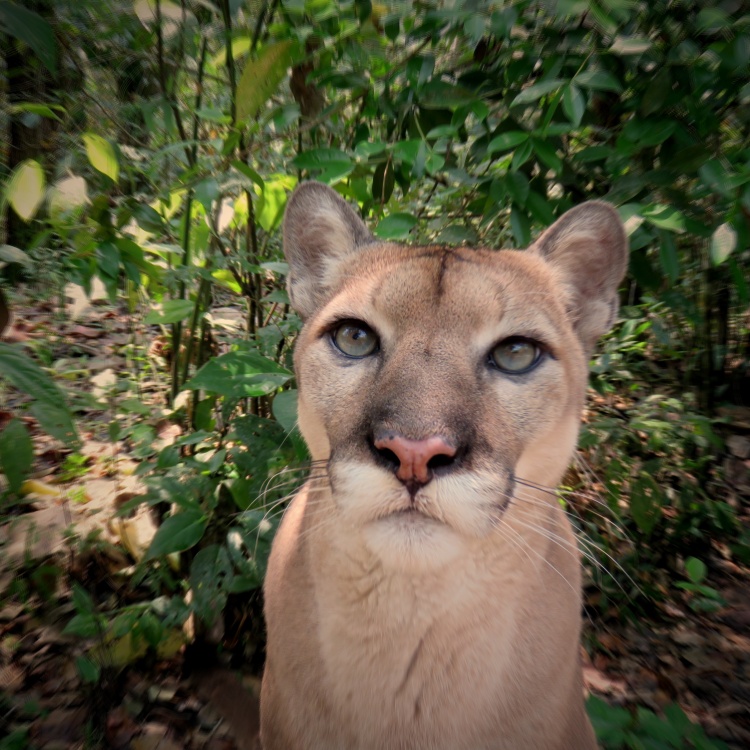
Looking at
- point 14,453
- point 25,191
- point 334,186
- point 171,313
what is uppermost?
point 334,186

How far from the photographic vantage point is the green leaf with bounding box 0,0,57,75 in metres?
1.60

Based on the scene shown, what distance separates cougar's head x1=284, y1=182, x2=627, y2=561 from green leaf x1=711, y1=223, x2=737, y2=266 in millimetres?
295

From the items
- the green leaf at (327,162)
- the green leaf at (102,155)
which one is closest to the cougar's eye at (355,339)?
the green leaf at (327,162)

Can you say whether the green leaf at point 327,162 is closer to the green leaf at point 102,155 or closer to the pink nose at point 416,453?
the green leaf at point 102,155

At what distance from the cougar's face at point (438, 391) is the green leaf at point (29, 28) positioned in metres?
1.08

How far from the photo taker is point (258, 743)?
242 centimetres

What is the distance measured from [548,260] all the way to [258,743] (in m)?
2.25

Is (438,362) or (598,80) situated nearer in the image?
(438,362)

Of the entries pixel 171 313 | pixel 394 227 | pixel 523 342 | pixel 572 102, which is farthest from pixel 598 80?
pixel 171 313

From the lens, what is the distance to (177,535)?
7.69 ft

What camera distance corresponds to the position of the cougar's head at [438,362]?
1392 mm

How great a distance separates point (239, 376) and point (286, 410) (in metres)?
0.25

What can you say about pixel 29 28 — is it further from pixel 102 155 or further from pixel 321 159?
pixel 321 159

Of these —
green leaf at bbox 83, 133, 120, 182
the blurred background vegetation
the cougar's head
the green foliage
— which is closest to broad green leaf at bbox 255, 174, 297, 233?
the blurred background vegetation
